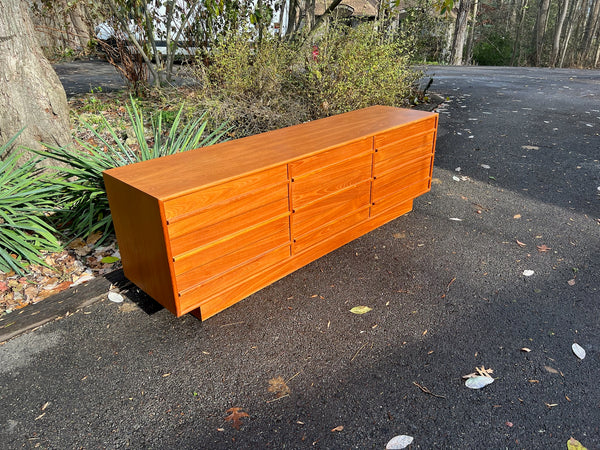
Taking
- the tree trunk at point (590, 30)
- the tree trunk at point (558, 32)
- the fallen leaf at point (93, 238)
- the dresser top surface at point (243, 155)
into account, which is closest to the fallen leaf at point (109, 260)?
the fallen leaf at point (93, 238)

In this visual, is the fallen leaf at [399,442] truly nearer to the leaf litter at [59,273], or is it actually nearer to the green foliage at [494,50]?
the leaf litter at [59,273]

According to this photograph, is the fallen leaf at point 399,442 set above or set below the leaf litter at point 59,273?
below

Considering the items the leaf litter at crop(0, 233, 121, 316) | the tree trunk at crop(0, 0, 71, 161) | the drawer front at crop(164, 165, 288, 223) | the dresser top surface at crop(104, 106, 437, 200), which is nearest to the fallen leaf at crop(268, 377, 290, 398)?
the drawer front at crop(164, 165, 288, 223)

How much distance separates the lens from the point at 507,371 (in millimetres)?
2455

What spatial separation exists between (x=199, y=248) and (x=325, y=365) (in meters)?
0.98

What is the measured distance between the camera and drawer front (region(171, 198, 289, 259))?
2477 mm

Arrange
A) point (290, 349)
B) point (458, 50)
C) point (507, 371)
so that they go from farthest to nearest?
point (458, 50) → point (290, 349) → point (507, 371)

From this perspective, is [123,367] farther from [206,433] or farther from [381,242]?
[381,242]

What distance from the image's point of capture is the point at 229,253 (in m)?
2.77

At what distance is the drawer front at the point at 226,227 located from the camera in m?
2.48

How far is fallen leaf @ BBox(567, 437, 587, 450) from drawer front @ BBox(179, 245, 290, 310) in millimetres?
1918

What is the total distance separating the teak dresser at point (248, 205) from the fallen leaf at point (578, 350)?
1.73 metres

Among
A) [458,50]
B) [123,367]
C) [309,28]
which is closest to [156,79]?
[309,28]

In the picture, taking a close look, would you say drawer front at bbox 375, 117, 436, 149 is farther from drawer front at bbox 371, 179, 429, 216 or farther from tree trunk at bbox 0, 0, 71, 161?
tree trunk at bbox 0, 0, 71, 161
